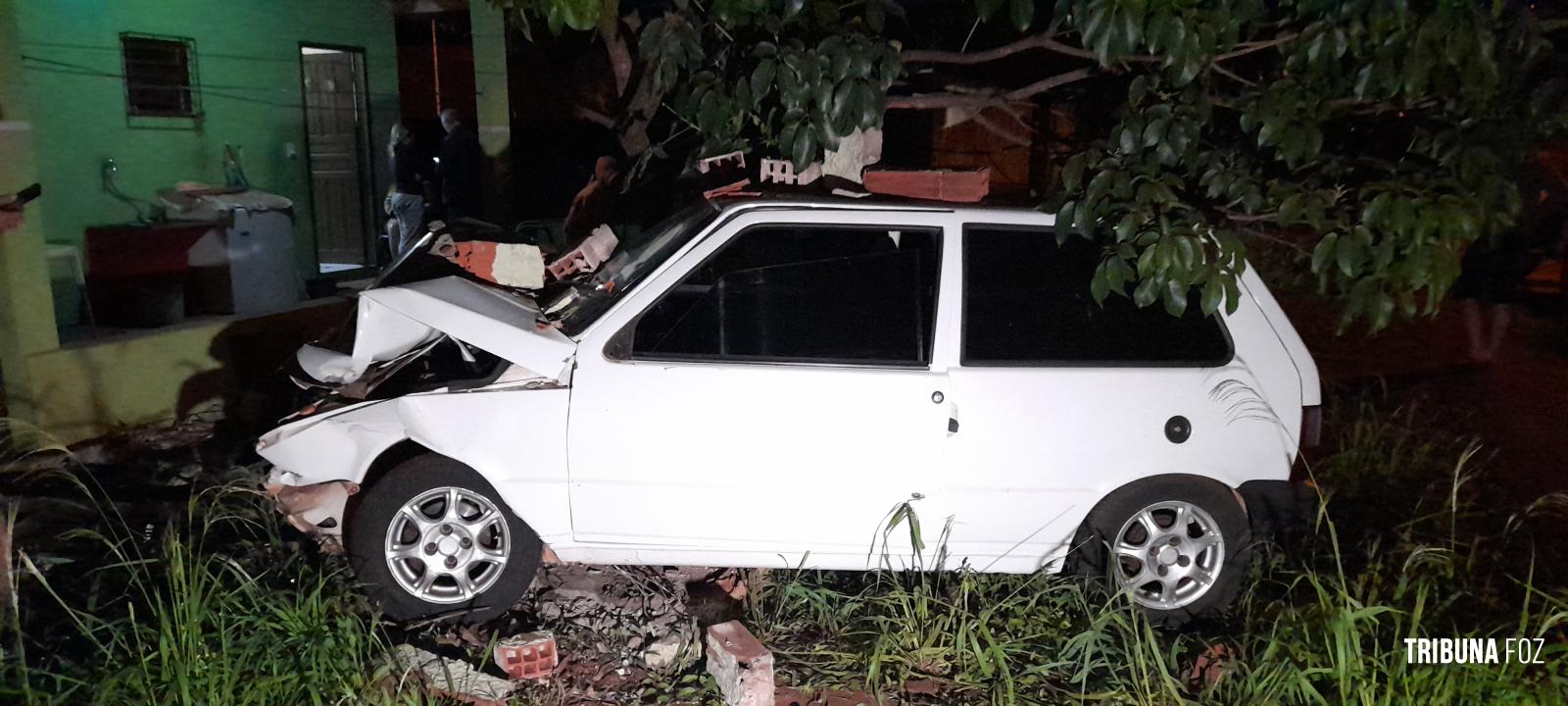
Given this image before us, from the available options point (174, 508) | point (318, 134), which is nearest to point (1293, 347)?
point (174, 508)

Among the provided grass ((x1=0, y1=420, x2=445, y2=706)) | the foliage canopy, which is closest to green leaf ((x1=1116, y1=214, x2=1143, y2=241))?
the foliage canopy

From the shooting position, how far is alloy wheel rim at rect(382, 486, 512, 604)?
13.0 ft

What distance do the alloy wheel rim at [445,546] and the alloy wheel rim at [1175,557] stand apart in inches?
94.5

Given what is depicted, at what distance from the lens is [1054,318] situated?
4.04 meters

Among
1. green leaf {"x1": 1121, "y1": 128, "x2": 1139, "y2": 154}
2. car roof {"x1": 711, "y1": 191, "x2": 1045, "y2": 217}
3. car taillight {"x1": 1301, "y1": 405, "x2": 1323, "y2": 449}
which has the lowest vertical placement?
car taillight {"x1": 1301, "y1": 405, "x2": 1323, "y2": 449}

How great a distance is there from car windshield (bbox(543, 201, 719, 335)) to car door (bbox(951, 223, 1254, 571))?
1107 millimetres

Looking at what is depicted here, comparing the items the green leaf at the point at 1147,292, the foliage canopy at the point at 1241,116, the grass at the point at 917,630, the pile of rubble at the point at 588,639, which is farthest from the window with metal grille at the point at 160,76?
the green leaf at the point at 1147,292

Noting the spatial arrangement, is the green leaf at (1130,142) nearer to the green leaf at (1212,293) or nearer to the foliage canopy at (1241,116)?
the foliage canopy at (1241,116)

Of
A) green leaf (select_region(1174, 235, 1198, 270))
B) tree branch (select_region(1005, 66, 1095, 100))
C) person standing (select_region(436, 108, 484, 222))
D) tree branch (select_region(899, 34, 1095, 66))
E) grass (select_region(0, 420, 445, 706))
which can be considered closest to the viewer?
grass (select_region(0, 420, 445, 706))

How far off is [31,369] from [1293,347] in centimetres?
616

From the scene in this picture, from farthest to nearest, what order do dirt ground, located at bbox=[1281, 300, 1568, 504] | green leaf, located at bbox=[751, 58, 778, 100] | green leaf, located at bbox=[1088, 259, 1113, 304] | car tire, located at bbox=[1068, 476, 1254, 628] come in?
dirt ground, located at bbox=[1281, 300, 1568, 504], green leaf, located at bbox=[751, 58, 778, 100], car tire, located at bbox=[1068, 476, 1254, 628], green leaf, located at bbox=[1088, 259, 1113, 304]

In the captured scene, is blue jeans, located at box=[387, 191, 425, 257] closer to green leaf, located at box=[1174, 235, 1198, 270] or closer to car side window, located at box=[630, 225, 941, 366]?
car side window, located at box=[630, 225, 941, 366]

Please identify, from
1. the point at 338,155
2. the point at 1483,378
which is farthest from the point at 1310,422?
the point at 338,155

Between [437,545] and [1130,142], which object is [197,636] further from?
[1130,142]
